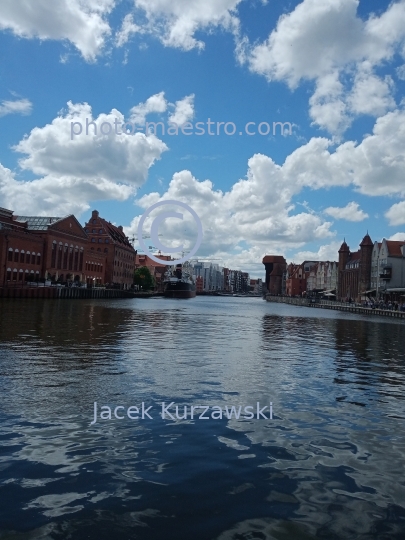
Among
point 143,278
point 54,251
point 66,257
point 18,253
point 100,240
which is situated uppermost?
point 100,240

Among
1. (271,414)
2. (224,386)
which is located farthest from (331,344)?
(271,414)

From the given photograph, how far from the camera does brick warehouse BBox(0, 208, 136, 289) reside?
88.2 m

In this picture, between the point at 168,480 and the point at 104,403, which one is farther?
the point at 104,403

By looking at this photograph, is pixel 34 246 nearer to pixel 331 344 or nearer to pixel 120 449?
pixel 331 344

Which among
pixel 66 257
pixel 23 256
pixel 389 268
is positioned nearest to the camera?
pixel 23 256

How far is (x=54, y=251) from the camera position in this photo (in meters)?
104

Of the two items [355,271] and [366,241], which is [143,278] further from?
[366,241]

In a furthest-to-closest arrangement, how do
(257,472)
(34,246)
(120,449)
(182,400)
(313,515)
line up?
(34,246)
(182,400)
(120,449)
(257,472)
(313,515)

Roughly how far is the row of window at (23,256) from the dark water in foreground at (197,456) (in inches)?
2937

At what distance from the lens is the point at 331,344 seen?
31.1 meters

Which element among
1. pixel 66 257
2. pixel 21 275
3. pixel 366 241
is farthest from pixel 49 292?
pixel 366 241

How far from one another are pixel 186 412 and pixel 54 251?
322 feet

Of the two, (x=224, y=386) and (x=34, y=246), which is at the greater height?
(x=34, y=246)

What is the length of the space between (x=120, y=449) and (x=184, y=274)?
16481 centimetres
